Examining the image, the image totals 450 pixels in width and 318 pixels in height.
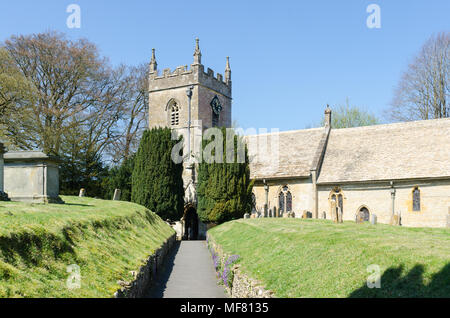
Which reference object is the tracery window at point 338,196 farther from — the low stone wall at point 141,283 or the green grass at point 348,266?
the low stone wall at point 141,283

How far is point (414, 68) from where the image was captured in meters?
36.0

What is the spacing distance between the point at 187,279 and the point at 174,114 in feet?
84.0

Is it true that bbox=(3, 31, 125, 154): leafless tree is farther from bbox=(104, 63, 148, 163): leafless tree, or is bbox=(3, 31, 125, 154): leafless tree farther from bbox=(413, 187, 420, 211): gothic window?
bbox=(413, 187, 420, 211): gothic window

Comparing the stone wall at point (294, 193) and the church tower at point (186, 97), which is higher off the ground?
the church tower at point (186, 97)

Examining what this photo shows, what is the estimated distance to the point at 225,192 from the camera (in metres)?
29.1

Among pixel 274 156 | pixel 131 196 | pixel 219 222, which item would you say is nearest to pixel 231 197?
pixel 219 222

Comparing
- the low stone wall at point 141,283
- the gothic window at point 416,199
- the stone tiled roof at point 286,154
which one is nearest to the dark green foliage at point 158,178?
the stone tiled roof at point 286,154

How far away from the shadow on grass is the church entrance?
89.7 ft

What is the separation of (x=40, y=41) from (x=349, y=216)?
83.4 ft

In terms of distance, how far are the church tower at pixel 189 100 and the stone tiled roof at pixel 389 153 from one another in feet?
36.6

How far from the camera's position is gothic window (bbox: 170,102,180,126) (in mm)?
37500

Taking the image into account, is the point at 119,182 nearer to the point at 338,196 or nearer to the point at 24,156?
the point at 338,196

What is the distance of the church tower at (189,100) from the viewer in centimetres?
3616
